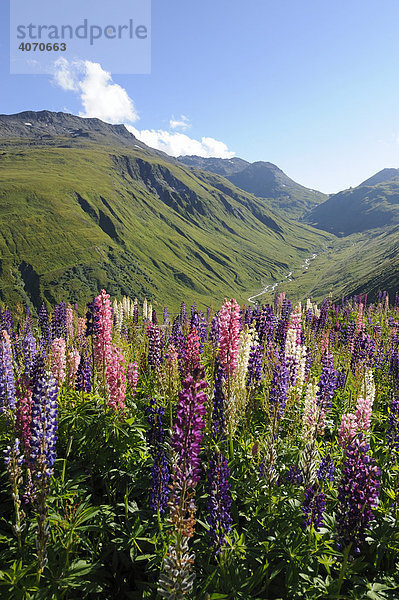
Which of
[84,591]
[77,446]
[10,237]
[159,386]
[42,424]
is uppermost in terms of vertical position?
[10,237]

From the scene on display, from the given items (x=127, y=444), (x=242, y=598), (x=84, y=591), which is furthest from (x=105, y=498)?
(x=242, y=598)

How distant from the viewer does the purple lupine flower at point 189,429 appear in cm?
416

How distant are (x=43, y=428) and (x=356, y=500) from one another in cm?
448

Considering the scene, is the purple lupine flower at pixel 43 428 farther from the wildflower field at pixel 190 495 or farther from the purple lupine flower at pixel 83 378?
the purple lupine flower at pixel 83 378

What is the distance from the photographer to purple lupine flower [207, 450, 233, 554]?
4.89 metres

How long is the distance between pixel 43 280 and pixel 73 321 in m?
168

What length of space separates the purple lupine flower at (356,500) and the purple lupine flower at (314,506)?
1.92ft

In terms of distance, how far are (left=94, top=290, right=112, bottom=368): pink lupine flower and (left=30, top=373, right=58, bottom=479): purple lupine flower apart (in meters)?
3.22

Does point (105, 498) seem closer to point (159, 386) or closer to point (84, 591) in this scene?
point (84, 591)

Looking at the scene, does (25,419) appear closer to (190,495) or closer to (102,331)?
(190,495)

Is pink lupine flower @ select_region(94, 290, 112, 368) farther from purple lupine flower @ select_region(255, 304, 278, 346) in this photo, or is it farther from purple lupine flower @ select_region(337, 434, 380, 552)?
purple lupine flower @ select_region(337, 434, 380, 552)

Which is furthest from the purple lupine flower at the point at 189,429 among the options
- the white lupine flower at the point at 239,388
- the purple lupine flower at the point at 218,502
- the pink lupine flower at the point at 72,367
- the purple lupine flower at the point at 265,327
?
the purple lupine flower at the point at 265,327

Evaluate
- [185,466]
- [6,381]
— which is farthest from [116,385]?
[185,466]

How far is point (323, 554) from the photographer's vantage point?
503 centimetres
